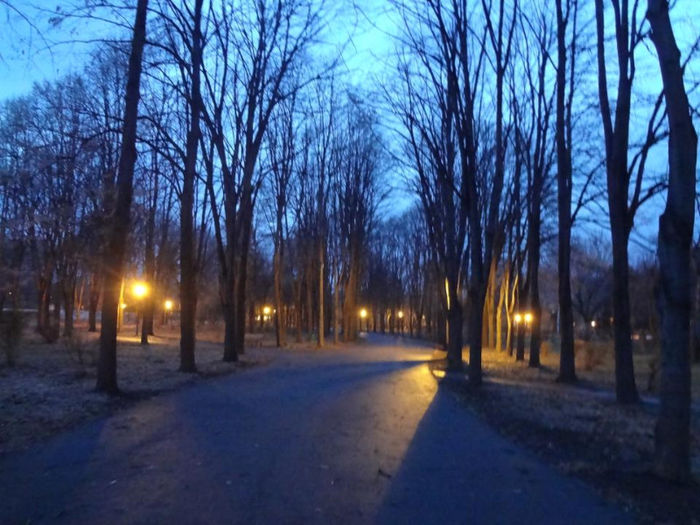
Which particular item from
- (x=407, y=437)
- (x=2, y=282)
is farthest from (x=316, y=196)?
(x=407, y=437)

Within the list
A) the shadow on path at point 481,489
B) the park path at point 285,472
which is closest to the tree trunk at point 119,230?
the park path at point 285,472

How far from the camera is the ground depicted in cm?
608

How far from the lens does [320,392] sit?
15484 mm

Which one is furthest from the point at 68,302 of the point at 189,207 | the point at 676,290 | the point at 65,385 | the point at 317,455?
the point at 676,290

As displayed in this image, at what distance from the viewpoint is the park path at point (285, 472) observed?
5.92 meters

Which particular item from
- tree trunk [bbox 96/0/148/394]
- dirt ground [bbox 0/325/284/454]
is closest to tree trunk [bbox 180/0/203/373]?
dirt ground [bbox 0/325/284/454]

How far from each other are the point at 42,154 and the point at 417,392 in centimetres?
992

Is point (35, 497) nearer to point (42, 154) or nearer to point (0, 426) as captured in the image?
point (0, 426)

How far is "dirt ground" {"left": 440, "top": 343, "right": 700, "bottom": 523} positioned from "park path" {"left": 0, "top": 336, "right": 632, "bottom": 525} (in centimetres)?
Answer: 39

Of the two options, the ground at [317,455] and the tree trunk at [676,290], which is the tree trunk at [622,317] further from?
the tree trunk at [676,290]

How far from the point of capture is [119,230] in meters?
13.5

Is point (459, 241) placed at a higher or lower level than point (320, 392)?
higher

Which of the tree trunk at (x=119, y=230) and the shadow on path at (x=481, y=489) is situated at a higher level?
the tree trunk at (x=119, y=230)

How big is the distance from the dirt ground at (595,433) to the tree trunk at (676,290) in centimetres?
41
